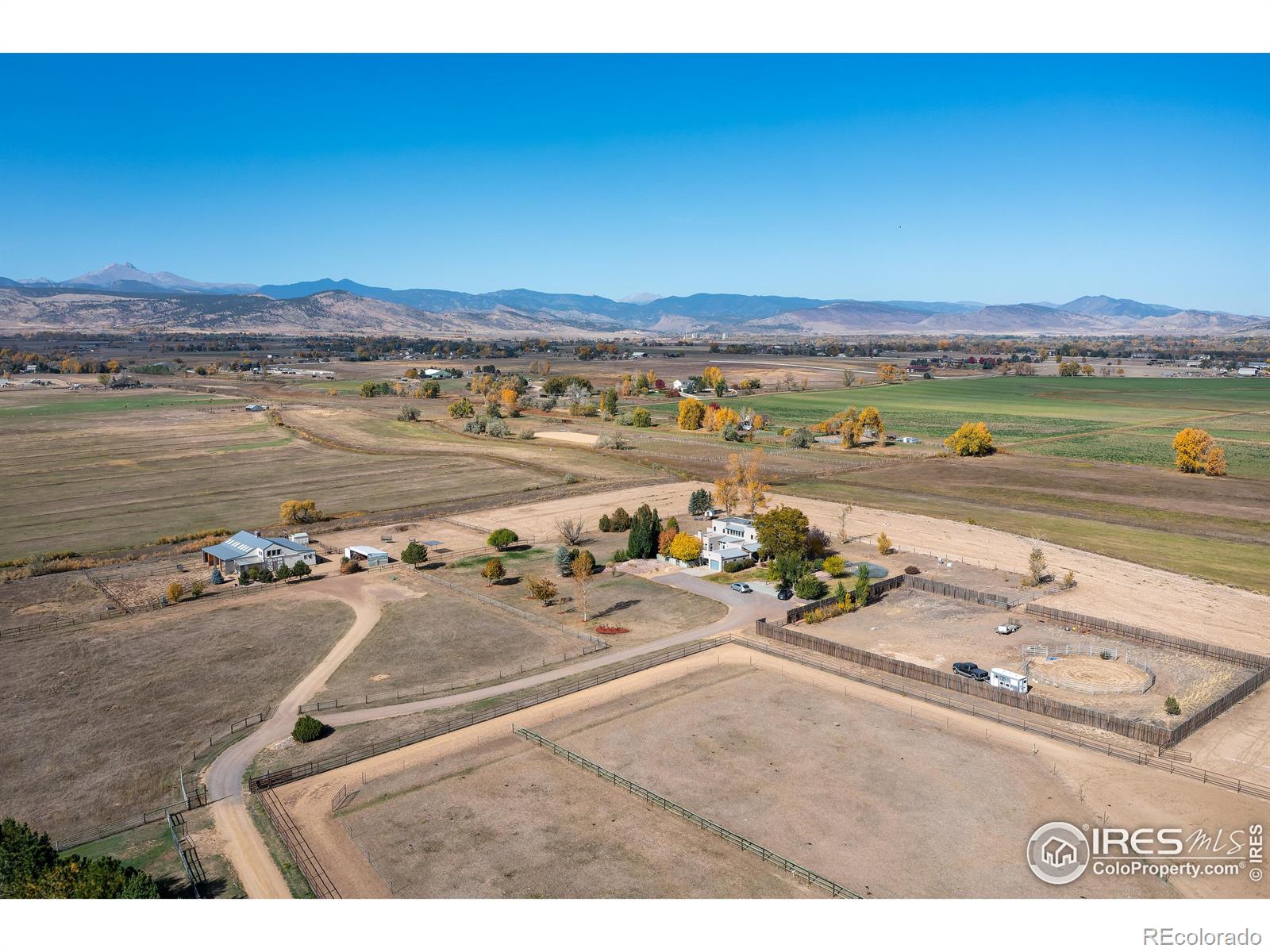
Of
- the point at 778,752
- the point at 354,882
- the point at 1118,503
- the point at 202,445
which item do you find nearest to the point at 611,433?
the point at 202,445

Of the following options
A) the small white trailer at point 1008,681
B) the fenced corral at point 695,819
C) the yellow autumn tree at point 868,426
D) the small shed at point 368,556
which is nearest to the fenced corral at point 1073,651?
the small white trailer at point 1008,681

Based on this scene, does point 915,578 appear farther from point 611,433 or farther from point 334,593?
point 611,433

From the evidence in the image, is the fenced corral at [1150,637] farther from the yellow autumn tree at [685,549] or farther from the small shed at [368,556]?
the small shed at [368,556]

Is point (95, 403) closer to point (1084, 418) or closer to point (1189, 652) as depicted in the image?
point (1189, 652)

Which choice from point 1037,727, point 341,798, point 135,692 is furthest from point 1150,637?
point 135,692

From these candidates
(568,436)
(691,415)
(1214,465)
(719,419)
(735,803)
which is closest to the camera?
(735,803)

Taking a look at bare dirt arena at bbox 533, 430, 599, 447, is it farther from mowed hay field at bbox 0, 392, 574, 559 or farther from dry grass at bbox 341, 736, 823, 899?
dry grass at bbox 341, 736, 823, 899

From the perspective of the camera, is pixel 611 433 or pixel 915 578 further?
pixel 611 433
